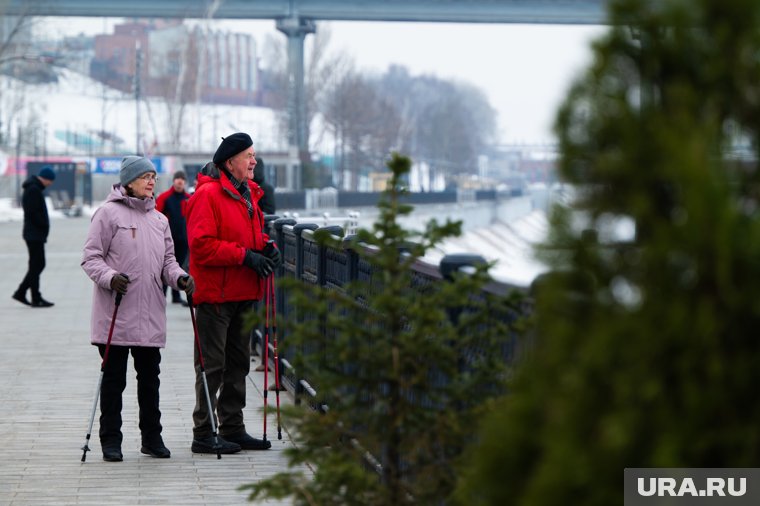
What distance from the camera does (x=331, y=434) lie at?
13.8 ft

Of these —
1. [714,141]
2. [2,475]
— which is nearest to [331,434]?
[714,141]

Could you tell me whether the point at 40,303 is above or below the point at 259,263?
below

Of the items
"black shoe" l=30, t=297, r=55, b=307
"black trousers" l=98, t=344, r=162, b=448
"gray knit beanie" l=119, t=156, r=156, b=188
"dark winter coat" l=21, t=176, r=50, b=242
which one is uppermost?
"gray knit beanie" l=119, t=156, r=156, b=188

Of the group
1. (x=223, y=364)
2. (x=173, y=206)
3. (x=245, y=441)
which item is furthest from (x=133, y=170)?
(x=173, y=206)

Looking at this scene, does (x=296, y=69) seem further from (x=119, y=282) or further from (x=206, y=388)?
(x=119, y=282)

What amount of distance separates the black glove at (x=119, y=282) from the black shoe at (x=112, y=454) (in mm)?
976

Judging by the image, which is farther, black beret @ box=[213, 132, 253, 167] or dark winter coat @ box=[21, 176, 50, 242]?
dark winter coat @ box=[21, 176, 50, 242]

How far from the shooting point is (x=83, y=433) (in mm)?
9750

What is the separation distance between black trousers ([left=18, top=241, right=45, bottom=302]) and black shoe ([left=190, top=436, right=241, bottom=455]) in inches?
459

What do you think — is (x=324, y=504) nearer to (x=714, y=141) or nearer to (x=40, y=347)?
(x=714, y=141)

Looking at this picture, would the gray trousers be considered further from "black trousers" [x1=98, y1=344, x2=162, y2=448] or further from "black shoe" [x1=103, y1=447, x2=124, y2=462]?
"black shoe" [x1=103, y1=447, x2=124, y2=462]

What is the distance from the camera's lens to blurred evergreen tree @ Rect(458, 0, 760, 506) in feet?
7.84

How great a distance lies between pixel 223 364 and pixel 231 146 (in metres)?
1.27

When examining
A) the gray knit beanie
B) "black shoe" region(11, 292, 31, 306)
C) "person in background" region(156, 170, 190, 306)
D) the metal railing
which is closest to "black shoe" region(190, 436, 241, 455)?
the metal railing
